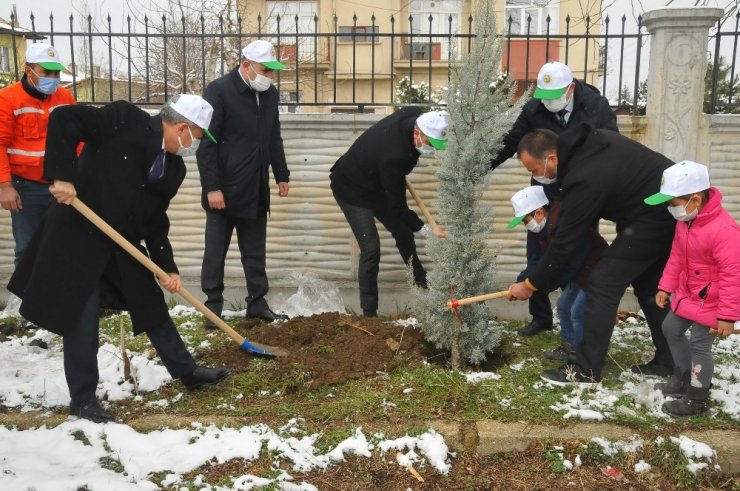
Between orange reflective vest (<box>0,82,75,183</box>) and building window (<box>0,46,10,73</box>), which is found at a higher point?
building window (<box>0,46,10,73</box>)

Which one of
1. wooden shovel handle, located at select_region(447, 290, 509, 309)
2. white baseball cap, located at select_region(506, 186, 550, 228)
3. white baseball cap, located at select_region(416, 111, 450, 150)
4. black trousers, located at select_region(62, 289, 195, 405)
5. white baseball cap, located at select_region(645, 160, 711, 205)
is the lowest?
black trousers, located at select_region(62, 289, 195, 405)

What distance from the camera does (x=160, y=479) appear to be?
333 centimetres

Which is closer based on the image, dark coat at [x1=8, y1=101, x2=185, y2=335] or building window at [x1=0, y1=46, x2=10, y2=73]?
dark coat at [x1=8, y1=101, x2=185, y2=335]

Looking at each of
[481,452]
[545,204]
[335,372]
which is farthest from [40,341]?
[545,204]

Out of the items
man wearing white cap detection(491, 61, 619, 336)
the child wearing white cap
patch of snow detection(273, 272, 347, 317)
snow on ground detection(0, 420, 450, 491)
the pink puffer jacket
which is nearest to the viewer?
snow on ground detection(0, 420, 450, 491)

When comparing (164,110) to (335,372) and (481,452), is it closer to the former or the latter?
(335,372)

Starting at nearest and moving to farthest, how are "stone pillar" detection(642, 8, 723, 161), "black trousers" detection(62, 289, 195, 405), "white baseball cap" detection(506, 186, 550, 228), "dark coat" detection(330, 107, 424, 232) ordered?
1. "black trousers" detection(62, 289, 195, 405)
2. "white baseball cap" detection(506, 186, 550, 228)
3. "dark coat" detection(330, 107, 424, 232)
4. "stone pillar" detection(642, 8, 723, 161)

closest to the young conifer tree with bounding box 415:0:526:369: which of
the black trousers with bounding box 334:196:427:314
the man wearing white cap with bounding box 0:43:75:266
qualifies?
the black trousers with bounding box 334:196:427:314

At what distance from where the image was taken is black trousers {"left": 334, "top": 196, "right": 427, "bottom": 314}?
554 cm

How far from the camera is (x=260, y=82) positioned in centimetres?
533

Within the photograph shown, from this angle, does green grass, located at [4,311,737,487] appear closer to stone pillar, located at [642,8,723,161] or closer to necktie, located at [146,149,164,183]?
necktie, located at [146,149,164,183]

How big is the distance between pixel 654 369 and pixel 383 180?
2.24 metres

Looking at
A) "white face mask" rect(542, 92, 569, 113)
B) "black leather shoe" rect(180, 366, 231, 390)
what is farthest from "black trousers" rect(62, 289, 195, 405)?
"white face mask" rect(542, 92, 569, 113)

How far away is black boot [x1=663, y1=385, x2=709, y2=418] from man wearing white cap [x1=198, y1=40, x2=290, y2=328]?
320cm
